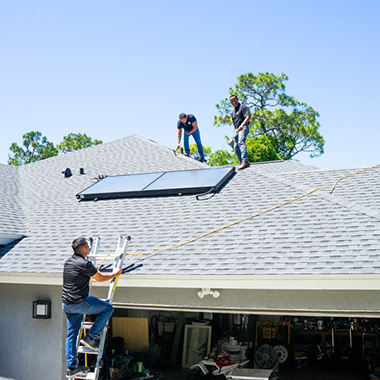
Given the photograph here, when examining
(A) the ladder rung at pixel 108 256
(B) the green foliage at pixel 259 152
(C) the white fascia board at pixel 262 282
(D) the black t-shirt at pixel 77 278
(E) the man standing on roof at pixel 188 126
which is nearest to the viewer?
(C) the white fascia board at pixel 262 282

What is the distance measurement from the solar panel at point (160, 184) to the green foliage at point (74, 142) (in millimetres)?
44512

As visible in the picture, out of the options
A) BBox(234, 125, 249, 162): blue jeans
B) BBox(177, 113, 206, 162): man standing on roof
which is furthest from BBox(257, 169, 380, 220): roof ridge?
BBox(177, 113, 206, 162): man standing on roof

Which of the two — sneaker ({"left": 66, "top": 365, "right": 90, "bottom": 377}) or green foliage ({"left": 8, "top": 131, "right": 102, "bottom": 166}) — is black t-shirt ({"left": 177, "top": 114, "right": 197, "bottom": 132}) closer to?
sneaker ({"left": 66, "top": 365, "right": 90, "bottom": 377})

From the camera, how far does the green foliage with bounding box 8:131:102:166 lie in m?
55.8

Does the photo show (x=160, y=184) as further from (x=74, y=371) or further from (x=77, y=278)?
(x=74, y=371)

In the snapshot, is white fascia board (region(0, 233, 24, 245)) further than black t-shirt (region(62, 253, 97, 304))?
Yes

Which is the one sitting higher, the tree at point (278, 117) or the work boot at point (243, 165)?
the tree at point (278, 117)

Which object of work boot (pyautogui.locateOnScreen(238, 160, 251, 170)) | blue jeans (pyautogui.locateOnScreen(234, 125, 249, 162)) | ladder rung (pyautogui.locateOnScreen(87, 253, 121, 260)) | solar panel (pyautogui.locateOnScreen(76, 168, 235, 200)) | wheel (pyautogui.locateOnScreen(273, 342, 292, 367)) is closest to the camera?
ladder rung (pyautogui.locateOnScreen(87, 253, 121, 260))

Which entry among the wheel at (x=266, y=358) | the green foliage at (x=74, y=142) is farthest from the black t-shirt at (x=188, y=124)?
the green foliage at (x=74, y=142)

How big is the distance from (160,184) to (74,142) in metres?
46.5

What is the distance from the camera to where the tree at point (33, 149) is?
55.8 metres

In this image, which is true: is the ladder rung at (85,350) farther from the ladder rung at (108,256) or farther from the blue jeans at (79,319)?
the ladder rung at (108,256)

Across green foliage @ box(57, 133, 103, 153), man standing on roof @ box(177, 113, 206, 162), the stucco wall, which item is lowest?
the stucco wall

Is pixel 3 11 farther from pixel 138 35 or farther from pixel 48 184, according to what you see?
pixel 48 184
